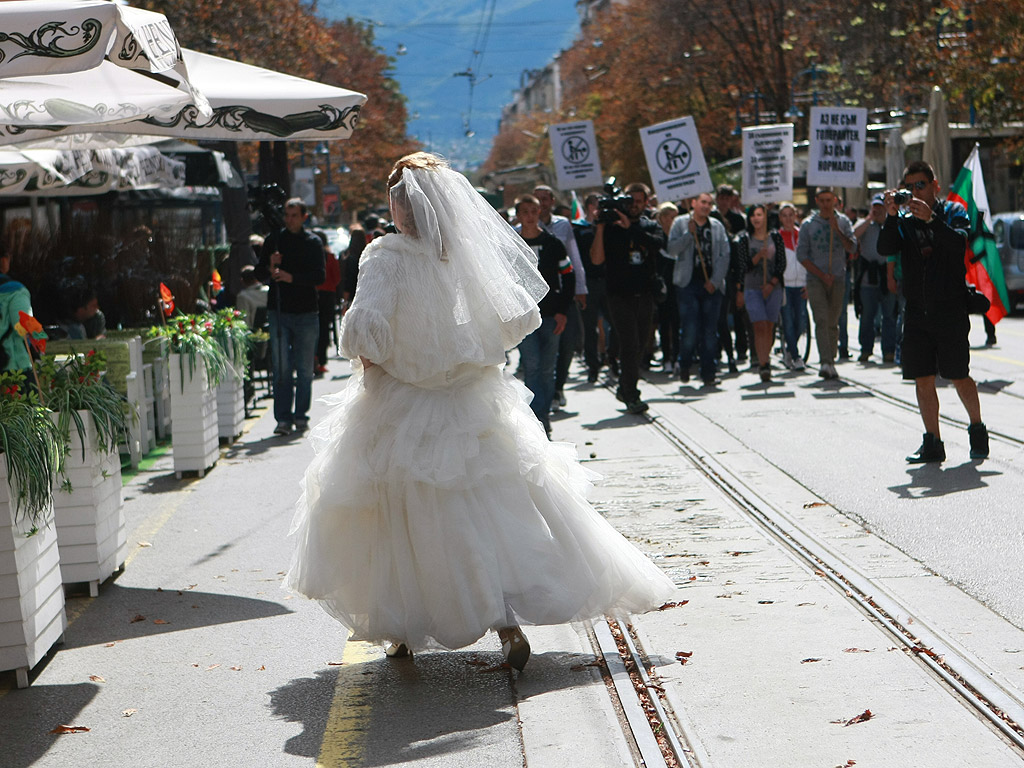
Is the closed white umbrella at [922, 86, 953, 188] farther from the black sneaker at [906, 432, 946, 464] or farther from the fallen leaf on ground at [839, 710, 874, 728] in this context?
the fallen leaf on ground at [839, 710, 874, 728]

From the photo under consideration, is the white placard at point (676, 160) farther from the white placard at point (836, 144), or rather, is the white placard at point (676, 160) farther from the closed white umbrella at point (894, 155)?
the closed white umbrella at point (894, 155)

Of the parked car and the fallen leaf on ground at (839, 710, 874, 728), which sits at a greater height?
Result: the parked car

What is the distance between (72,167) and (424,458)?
867cm

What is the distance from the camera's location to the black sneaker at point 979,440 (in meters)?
9.41

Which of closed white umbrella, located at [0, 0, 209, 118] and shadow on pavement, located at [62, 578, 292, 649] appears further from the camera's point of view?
shadow on pavement, located at [62, 578, 292, 649]

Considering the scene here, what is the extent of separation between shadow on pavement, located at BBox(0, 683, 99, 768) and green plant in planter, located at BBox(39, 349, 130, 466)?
1541mm

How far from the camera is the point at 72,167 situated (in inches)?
495

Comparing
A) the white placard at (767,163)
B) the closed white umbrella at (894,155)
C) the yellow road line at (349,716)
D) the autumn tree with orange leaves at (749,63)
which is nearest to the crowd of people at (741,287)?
the white placard at (767,163)

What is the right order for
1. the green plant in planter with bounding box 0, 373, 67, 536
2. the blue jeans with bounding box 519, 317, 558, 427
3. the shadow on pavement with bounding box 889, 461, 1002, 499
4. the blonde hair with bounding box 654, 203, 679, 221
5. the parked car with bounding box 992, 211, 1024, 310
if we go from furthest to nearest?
the parked car with bounding box 992, 211, 1024, 310
the blonde hair with bounding box 654, 203, 679, 221
the blue jeans with bounding box 519, 317, 558, 427
the shadow on pavement with bounding box 889, 461, 1002, 499
the green plant in planter with bounding box 0, 373, 67, 536

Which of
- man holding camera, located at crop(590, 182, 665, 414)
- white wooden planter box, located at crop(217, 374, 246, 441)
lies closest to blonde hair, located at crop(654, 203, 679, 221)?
man holding camera, located at crop(590, 182, 665, 414)

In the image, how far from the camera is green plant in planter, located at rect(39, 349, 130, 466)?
6.63 meters

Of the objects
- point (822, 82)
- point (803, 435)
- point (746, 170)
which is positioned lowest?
point (803, 435)

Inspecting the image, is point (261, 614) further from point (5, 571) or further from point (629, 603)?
point (629, 603)

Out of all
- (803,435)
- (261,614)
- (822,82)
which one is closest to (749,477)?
(803,435)
